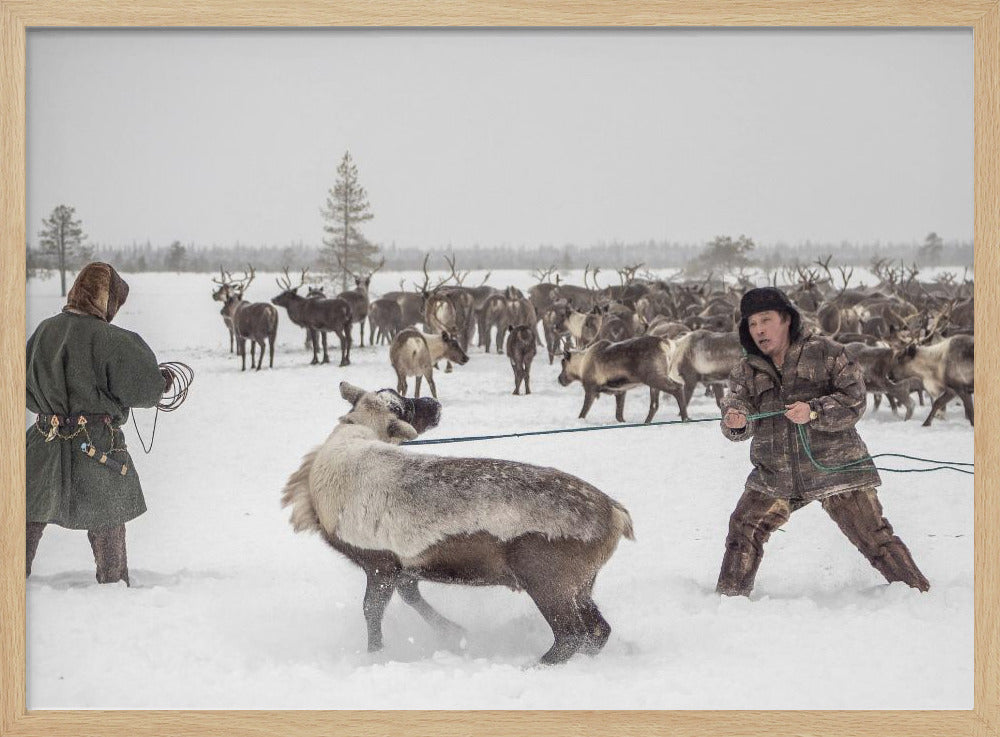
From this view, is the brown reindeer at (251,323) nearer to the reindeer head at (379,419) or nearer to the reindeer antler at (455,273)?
the reindeer antler at (455,273)

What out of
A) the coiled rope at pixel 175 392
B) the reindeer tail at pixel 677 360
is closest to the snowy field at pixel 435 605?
the coiled rope at pixel 175 392

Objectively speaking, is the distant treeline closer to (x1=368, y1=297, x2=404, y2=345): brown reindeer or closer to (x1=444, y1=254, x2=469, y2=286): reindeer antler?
(x1=444, y1=254, x2=469, y2=286): reindeer antler

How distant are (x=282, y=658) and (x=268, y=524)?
0.71 metres

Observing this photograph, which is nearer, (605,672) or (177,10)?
(605,672)

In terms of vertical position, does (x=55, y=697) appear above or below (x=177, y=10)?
below

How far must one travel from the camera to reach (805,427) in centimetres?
318

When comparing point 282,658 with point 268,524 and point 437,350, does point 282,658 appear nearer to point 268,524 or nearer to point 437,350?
point 268,524

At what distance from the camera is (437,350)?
717 cm

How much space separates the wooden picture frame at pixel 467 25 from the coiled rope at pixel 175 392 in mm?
564

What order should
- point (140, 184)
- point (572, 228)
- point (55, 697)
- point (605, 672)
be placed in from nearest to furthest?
1. point (605, 672)
2. point (55, 697)
3. point (140, 184)
4. point (572, 228)

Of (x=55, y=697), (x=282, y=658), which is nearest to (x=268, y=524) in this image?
(x=282, y=658)

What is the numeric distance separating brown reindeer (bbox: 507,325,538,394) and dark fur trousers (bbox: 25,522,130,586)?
4.15m

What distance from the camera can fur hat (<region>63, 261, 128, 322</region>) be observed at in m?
3.22

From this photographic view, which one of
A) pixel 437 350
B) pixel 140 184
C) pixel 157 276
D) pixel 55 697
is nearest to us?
pixel 55 697
